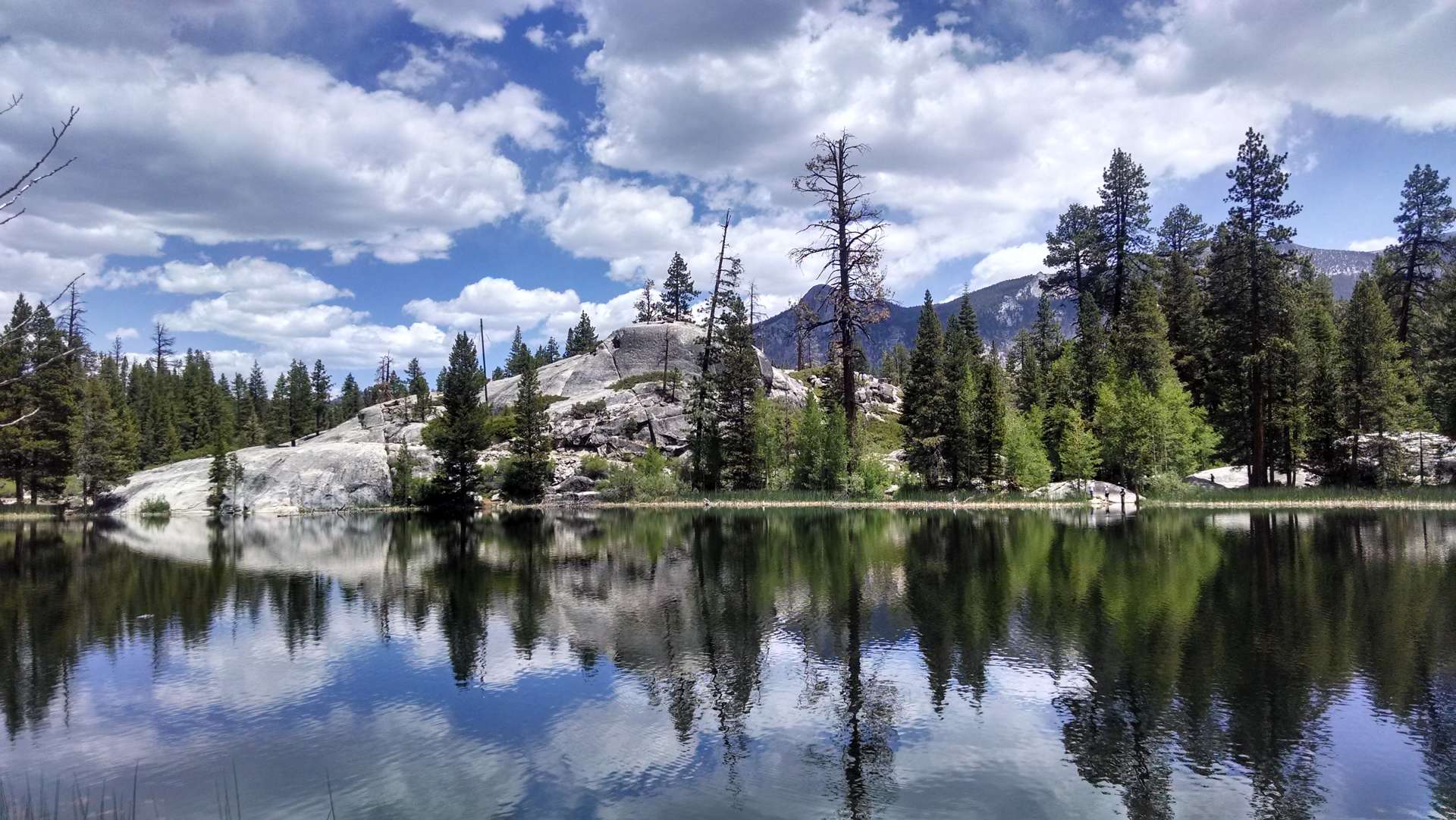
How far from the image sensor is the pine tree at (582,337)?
129750 mm

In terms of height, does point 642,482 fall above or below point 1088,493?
above

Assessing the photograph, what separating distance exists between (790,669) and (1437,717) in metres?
9.65

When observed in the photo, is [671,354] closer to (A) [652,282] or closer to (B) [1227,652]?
(A) [652,282]

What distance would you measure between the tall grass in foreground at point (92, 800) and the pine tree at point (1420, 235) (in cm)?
7250

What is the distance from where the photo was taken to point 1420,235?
192ft

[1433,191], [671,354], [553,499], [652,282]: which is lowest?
[553,499]

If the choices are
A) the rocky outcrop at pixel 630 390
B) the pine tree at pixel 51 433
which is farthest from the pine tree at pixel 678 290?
the pine tree at pixel 51 433

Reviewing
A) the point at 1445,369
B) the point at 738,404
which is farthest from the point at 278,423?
the point at 1445,369

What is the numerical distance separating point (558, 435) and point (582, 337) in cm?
6091

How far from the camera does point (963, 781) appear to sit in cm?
948

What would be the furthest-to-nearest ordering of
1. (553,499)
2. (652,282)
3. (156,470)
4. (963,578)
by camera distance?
(652,282) < (156,470) < (553,499) < (963,578)

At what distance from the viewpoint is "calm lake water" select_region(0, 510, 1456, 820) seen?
9445 millimetres

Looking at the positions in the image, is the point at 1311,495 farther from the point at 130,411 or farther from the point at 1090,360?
the point at 130,411

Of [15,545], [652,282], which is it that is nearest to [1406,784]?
[15,545]
